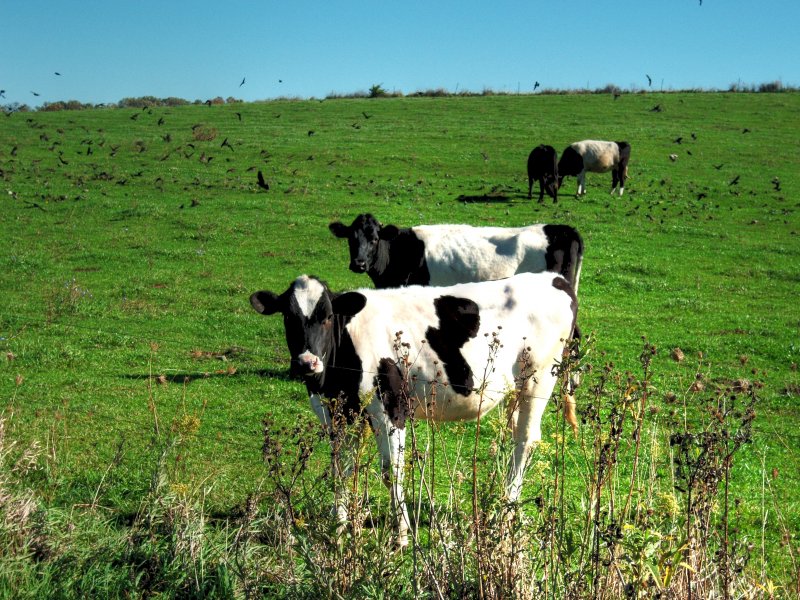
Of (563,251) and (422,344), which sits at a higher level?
(563,251)

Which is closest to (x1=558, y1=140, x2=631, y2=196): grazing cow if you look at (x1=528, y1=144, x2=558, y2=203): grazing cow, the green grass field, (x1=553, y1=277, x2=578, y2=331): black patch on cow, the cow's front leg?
the green grass field

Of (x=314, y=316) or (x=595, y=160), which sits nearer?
(x=314, y=316)

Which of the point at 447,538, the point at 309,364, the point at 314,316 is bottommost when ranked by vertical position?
the point at 447,538

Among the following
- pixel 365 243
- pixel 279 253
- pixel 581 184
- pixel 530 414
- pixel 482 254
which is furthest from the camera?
pixel 581 184

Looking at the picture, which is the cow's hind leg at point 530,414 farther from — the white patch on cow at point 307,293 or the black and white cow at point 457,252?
the black and white cow at point 457,252

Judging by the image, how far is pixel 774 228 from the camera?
2666 centimetres

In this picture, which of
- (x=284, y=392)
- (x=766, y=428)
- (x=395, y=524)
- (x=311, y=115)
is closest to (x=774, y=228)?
(x=766, y=428)

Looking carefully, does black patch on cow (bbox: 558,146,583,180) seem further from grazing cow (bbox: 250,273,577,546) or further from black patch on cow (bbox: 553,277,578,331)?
grazing cow (bbox: 250,273,577,546)

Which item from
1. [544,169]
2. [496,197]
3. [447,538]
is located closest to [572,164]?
[544,169]

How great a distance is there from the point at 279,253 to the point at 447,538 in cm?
1752

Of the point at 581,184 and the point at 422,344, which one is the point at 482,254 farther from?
the point at 581,184

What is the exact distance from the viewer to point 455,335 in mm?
7801

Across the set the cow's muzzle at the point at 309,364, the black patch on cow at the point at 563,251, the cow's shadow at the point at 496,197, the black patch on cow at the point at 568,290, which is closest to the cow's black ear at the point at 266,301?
the cow's muzzle at the point at 309,364

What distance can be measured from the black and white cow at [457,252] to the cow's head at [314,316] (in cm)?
664
